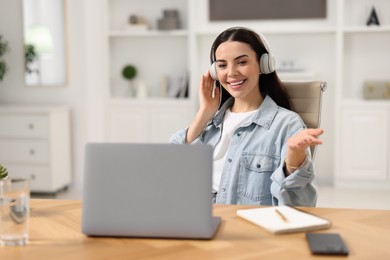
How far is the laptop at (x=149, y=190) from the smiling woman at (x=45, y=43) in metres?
4.03

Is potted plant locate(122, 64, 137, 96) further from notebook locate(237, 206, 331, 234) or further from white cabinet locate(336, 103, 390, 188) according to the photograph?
notebook locate(237, 206, 331, 234)

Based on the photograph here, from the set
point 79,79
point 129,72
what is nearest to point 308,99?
point 79,79

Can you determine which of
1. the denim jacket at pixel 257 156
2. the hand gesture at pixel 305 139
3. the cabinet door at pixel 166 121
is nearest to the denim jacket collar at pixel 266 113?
the denim jacket at pixel 257 156

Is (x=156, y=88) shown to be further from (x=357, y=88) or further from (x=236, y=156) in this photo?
(x=236, y=156)

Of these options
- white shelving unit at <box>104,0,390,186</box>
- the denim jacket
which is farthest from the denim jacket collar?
white shelving unit at <box>104,0,390,186</box>

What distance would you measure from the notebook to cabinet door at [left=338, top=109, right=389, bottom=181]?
3658 millimetres

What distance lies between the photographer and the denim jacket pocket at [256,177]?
6.56 ft

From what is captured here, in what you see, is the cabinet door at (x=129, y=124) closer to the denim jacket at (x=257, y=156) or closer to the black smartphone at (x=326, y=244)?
the denim jacket at (x=257, y=156)

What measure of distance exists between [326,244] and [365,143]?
3953mm

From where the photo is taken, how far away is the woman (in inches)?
77.0

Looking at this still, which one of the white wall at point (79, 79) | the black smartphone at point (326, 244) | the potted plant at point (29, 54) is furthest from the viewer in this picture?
the potted plant at point (29, 54)

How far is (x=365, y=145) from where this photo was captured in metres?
5.07

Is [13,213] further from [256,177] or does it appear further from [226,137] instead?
[226,137]

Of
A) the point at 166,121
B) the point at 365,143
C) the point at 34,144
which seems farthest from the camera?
the point at 166,121
